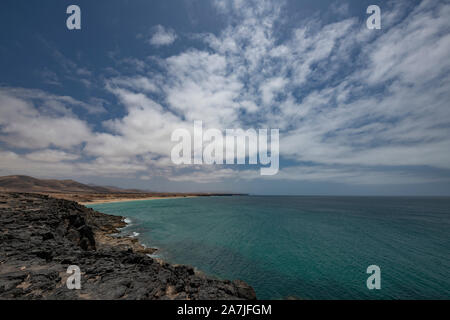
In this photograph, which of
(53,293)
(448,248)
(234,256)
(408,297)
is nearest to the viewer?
(53,293)

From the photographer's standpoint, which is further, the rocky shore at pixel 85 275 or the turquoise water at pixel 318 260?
the turquoise water at pixel 318 260

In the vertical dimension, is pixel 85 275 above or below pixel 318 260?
above

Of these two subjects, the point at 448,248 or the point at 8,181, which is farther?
the point at 8,181

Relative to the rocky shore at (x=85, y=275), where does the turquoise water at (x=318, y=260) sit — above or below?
below

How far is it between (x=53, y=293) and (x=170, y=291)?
546 centimetres

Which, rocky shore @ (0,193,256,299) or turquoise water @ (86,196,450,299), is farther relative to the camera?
turquoise water @ (86,196,450,299)

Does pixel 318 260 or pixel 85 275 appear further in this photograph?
pixel 318 260

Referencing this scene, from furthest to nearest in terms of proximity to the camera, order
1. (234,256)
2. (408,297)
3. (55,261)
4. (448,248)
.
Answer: (448,248) → (234,256) → (408,297) → (55,261)

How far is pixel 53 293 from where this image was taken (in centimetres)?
808

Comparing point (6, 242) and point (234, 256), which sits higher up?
point (6, 242)

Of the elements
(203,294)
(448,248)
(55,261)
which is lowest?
(448,248)

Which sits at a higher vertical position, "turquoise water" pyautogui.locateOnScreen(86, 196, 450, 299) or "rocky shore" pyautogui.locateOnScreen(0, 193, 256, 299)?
"rocky shore" pyautogui.locateOnScreen(0, 193, 256, 299)
